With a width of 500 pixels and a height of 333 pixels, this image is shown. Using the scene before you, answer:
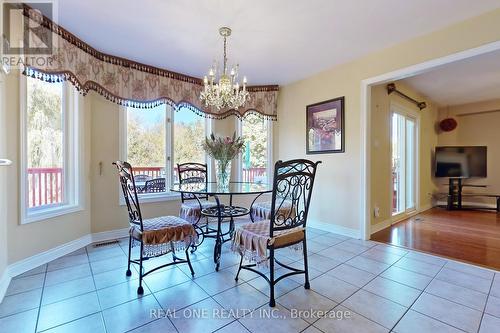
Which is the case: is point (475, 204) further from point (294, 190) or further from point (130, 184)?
point (130, 184)

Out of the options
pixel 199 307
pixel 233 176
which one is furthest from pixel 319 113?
pixel 199 307

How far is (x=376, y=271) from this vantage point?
2.34 m

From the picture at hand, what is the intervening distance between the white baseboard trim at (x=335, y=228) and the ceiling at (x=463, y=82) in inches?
94.1

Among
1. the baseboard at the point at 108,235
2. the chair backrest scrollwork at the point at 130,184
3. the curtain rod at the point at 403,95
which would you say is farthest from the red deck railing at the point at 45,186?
the curtain rod at the point at 403,95

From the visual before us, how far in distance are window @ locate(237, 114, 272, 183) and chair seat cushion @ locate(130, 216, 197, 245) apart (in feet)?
7.66

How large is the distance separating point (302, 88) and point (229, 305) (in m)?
3.48

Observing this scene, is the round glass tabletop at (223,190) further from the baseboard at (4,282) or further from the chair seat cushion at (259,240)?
the baseboard at (4,282)

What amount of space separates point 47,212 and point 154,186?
134 cm

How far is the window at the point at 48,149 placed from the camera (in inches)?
94.1

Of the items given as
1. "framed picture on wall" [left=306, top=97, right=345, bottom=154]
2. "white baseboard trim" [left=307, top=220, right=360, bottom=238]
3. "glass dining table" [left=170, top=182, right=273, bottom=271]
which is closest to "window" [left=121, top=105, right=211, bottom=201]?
"glass dining table" [left=170, top=182, right=273, bottom=271]

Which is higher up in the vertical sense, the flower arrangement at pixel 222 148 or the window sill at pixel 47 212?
the flower arrangement at pixel 222 148

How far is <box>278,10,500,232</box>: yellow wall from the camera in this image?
94.8 inches

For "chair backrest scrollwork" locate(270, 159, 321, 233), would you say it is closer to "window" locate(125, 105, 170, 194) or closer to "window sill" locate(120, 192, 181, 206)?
"window sill" locate(120, 192, 181, 206)

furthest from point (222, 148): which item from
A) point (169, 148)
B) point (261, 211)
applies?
point (169, 148)
